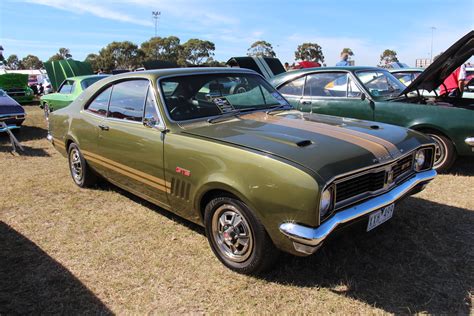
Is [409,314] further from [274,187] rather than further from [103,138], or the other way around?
[103,138]

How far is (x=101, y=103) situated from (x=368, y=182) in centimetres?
314

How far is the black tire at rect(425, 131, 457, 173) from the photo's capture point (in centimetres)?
525

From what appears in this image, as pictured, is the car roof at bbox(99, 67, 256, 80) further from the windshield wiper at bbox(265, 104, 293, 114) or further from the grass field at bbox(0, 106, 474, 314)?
the grass field at bbox(0, 106, 474, 314)

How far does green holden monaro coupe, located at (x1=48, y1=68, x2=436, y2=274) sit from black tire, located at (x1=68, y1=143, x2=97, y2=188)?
0.44 meters

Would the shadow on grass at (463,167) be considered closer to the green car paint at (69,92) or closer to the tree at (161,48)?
the green car paint at (69,92)

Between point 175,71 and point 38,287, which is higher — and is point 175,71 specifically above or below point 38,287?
above

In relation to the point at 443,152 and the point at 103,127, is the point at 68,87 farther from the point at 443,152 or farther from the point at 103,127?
the point at 443,152

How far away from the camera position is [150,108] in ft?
12.0

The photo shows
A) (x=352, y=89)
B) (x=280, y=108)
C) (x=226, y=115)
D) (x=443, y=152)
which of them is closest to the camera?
(x=226, y=115)

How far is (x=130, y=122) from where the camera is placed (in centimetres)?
387

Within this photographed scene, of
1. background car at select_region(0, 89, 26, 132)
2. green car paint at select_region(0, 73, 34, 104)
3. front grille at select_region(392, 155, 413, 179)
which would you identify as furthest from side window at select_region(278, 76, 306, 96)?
green car paint at select_region(0, 73, 34, 104)

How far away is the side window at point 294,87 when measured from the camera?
6.68 metres

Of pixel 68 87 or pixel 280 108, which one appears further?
pixel 68 87

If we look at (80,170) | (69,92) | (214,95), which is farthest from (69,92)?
(214,95)
